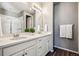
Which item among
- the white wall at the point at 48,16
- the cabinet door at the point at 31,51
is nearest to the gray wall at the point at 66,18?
the white wall at the point at 48,16

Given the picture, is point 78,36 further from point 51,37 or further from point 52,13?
point 52,13

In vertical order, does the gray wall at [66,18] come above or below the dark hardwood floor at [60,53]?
above

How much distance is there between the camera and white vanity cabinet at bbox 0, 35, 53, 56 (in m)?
1.04

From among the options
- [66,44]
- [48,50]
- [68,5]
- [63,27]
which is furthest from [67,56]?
[68,5]

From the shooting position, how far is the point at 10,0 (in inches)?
52.7

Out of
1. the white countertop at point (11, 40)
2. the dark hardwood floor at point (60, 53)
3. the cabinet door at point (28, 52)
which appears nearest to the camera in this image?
the white countertop at point (11, 40)

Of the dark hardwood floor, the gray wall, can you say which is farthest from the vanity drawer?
the gray wall

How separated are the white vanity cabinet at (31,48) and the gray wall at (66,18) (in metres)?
0.23

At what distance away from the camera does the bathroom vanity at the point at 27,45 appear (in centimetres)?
102

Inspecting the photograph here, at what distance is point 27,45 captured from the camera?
1.29 meters

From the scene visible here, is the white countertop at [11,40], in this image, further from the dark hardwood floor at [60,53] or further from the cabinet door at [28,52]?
the dark hardwood floor at [60,53]

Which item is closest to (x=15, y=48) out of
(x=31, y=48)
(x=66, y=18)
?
(x=31, y=48)

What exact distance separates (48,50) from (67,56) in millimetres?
336

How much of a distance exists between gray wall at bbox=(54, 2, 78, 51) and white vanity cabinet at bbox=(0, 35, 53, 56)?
0.75ft
